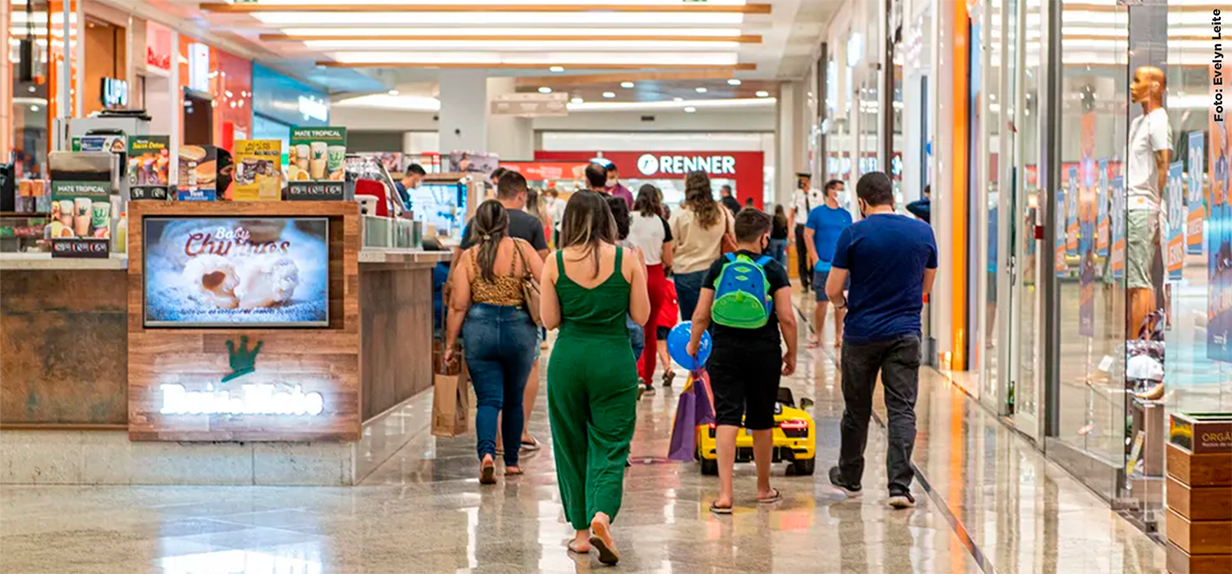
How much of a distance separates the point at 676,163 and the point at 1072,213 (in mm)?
28994

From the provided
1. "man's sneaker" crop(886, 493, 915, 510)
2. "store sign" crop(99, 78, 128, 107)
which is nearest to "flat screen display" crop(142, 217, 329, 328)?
"man's sneaker" crop(886, 493, 915, 510)

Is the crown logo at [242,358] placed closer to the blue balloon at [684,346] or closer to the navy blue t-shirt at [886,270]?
the blue balloon at [684,346]

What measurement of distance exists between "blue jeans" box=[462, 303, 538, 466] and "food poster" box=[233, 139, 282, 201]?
1032mm

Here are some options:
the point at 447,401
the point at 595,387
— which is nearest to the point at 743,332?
the point at 595,387

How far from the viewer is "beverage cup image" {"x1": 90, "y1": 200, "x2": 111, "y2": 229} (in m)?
6.82

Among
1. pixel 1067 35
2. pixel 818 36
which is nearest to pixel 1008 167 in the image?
pixel 1067 35

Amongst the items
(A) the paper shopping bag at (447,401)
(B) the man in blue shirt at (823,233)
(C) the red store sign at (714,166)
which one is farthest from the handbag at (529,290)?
(C) the red store sign at (714,166)

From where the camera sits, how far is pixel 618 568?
16.5 ft

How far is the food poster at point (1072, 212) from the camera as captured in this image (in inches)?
282

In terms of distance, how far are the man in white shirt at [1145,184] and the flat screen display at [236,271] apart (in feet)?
11.1

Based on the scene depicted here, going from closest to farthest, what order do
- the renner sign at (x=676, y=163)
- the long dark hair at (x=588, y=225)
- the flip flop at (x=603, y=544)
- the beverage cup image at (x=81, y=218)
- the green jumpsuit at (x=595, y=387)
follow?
the flip flop at (x=603, y=544), the green jumpsuit at (x=595, y=387), the long dark hair at (x=588, y=225), the beverage cup image at (x=81, y=218), the renner sign at (x=676, y=163)

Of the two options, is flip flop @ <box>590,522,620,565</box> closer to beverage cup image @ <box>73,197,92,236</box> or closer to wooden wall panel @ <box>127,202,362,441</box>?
wooden wall panel @ <box>127,202,362,441</box>

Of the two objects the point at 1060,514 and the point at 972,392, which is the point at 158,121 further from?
the point at 1060,514

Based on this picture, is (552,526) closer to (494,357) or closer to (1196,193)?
(494,357)
